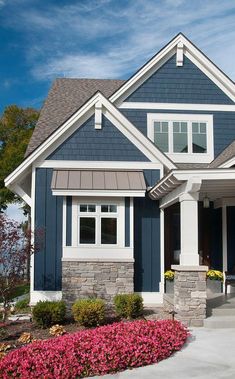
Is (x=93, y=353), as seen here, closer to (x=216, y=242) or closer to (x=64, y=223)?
(x=64, y=223)

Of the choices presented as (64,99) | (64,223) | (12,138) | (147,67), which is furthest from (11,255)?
(12,138)

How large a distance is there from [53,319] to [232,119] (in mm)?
9121

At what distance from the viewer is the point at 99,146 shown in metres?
13.6

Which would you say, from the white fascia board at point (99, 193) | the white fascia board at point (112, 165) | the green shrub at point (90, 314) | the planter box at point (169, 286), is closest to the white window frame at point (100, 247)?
the white fascia board at point (99, 193)

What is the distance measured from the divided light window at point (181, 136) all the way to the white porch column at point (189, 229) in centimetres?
545

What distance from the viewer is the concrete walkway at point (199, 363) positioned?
675 centimetres

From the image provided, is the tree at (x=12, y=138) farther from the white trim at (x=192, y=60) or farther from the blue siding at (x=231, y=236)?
the blue siding at (x=231, y=236)

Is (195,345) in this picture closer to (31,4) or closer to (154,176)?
(154,176)

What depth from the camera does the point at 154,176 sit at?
44.6 feet

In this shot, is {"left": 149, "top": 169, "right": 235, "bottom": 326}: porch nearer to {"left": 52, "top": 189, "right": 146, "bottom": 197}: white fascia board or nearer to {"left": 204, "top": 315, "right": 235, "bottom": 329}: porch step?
{"left": 204, "top": 315, "right": 235, "bottom": 329}: porch step

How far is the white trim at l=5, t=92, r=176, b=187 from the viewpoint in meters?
13.2

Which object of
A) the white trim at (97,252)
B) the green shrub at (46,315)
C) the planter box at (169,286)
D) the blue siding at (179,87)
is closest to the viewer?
the green shrub at (46,315)

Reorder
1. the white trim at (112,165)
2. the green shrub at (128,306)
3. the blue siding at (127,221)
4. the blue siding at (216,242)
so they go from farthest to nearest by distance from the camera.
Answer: the blue siding at (216,242), the white trim at (112,165), the blue siding at (127,221), the green shrub at (128,306)

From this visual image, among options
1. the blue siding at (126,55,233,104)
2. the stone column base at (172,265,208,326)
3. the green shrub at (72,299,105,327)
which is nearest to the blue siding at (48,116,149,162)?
the blue siding at (126,55,233,104)
